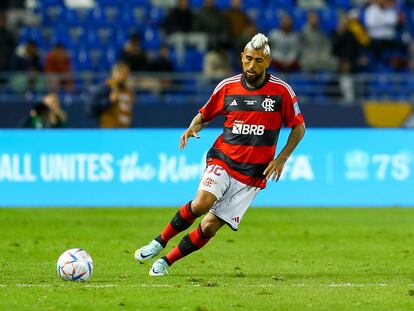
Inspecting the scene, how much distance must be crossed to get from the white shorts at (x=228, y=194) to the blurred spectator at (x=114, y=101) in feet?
35.6

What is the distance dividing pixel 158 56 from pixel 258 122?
1383 centimetres

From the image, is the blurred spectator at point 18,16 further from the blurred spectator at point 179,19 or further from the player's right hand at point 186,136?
the player's right hand at point 186,136

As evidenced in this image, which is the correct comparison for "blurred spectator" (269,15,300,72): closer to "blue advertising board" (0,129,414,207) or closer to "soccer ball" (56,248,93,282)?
"blue advertising board" (0,129,414,207)

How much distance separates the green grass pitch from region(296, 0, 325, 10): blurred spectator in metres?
9.87

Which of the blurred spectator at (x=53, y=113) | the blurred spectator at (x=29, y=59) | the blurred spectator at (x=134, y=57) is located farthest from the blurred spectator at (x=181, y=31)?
the blurred spectator at (x=53, y=113)

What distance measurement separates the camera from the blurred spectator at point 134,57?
23.4 meters

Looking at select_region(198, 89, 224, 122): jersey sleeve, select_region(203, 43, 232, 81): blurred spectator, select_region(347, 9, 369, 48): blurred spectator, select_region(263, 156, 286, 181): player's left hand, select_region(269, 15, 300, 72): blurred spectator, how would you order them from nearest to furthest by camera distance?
1. select_region(263, 156, 286, 181): player's left hand
2. select_region(198, 89, 224, 122): jersey sleeve
3. select_region(203, 43, 232, 81): blurred spectator
4. select_region(269, 15, 300, 72): blurred spectator
5. select_region(347, 9, 369, 48): blurred spectator

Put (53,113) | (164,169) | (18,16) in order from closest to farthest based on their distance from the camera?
(164,169) < (53,113) < (18,16)

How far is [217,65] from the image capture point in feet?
77.7

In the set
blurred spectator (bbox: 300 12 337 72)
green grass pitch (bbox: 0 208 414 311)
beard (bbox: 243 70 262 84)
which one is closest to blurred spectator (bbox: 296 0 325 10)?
blurred spectator (bbox: 300 12 337 72)

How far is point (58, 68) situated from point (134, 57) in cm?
164

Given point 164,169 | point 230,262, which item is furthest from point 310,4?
point 230,262

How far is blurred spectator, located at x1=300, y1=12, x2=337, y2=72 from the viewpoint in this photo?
24.5m

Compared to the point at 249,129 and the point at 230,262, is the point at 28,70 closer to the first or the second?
the point at 230,262
